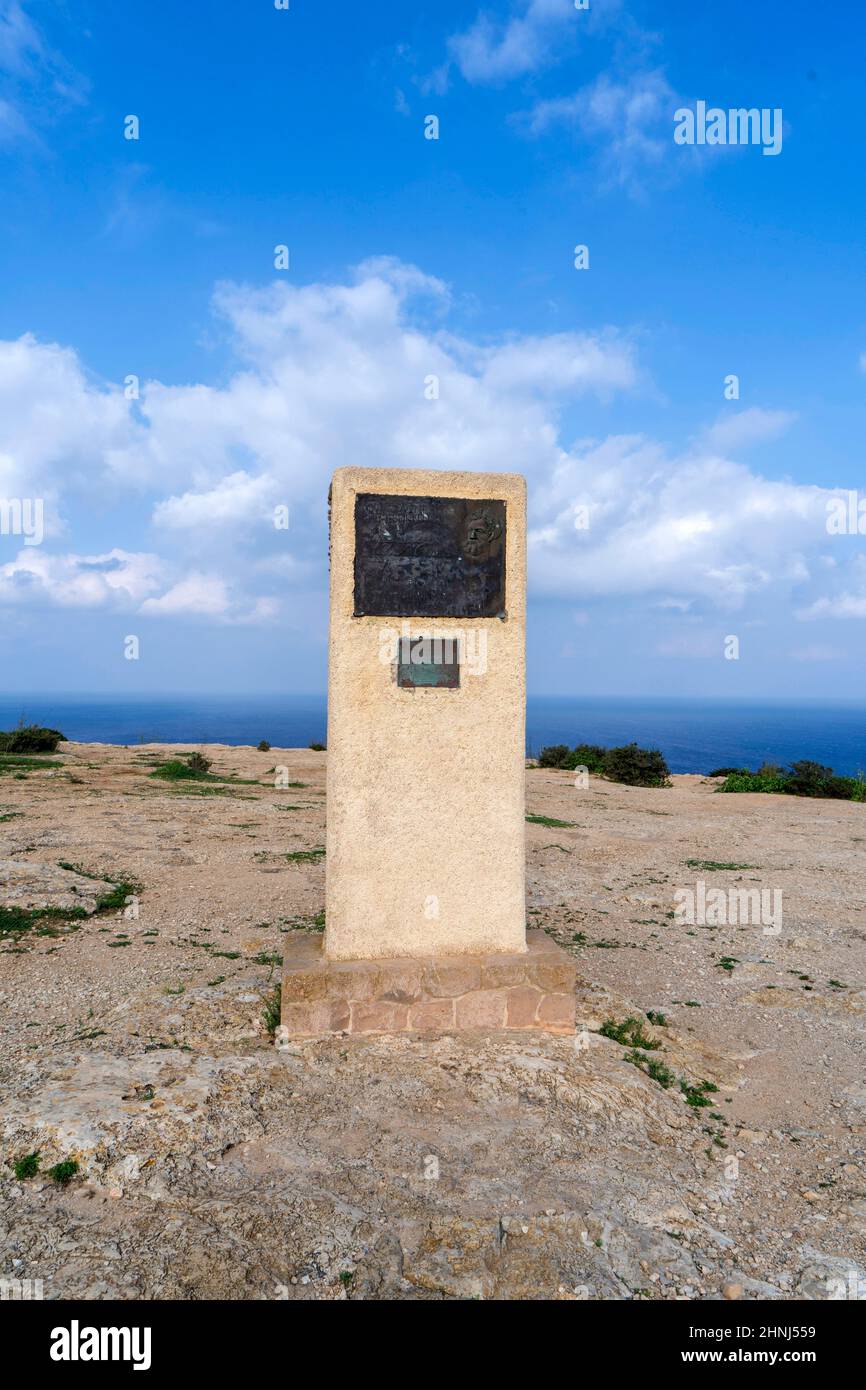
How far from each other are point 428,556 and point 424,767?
4.73 ft

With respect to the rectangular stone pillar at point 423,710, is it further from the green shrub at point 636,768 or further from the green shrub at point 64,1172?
the green shrub at point 636,768

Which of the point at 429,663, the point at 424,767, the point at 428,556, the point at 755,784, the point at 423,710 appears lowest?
the point at 755,784

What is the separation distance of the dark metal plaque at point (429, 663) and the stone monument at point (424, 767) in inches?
0.4

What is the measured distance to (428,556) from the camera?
5.02m

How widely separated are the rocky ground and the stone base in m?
0.20

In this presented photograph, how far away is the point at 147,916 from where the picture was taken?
26.8 ft

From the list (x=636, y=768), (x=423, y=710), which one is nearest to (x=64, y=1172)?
(x=423, y=710)

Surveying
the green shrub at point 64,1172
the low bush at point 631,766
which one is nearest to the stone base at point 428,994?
the green shrub at point 64,1172

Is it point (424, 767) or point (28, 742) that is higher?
point (424, 767)

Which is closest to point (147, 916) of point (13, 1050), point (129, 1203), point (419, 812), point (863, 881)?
point (13, 1050)

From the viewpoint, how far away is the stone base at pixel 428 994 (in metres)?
4.85

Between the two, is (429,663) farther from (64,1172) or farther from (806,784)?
(806,784)

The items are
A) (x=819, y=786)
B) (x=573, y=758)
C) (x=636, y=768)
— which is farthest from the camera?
(x=573, y=758)
